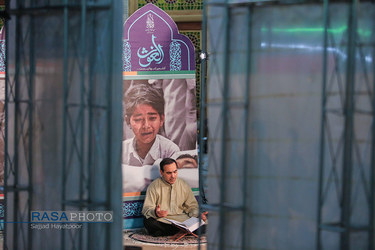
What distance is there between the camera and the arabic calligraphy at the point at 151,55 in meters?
6.39

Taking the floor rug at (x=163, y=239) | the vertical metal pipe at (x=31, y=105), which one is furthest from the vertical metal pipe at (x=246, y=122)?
the floor rug at (x=163, y=239)

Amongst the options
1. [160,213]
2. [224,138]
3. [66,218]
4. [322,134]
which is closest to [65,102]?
[66,218]

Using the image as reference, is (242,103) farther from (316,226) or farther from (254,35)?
(316,226)

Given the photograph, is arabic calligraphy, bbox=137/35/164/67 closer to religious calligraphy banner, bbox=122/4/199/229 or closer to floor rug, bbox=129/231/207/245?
religious calligraphy banner, bbox=122/4/199/229

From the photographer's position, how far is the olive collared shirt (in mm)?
6152

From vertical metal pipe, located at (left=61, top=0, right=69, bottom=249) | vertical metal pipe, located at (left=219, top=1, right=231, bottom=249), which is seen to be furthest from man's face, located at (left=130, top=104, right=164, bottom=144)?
vertical metal pipe, located at (left=219, top=1, right=231, bottom=249)

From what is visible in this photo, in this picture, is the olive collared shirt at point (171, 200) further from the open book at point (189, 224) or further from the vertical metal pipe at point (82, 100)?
the vertical metal pipe at point (82, 100)

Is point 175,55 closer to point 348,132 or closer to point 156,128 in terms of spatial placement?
point 156,128

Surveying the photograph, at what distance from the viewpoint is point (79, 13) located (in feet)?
13.1

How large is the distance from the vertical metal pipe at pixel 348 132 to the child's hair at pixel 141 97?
322cm

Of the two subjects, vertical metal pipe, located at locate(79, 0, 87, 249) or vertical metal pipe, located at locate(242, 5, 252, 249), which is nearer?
vertical metal pipe, located at locate(242, 5, 252, 249)

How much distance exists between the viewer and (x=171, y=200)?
6191 millimetres

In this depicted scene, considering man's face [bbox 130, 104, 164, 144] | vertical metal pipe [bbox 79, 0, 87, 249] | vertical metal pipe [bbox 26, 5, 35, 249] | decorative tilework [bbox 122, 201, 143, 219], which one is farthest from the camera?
man's face [bbox 130, 104, 164, 144]

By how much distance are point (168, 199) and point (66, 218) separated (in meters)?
2.30
